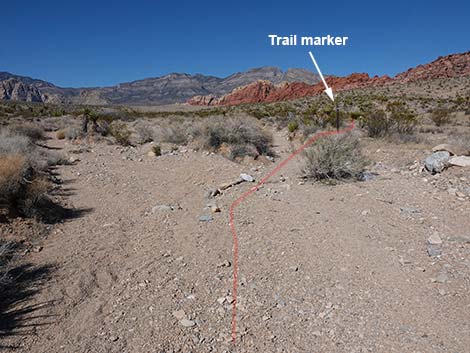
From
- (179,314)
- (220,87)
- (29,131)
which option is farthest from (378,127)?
(220,87)

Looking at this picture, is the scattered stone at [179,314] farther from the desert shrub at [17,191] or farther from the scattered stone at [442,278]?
the desert shrub at [17,191]

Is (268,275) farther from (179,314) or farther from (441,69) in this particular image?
(441,69)

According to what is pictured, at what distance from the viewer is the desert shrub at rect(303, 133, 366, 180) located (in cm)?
725

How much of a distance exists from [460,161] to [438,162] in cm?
41

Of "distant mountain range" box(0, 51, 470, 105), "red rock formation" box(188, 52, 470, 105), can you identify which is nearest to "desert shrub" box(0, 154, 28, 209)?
"red rock formation" box(188, 52, 470, 105)

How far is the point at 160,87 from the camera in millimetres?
172000

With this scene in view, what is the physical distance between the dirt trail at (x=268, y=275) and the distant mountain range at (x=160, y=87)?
13174 centimetres

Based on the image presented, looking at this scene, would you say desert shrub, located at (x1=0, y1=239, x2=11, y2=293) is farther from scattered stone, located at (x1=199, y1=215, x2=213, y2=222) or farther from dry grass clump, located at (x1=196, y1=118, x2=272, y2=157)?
dry grass clump, located at (x1=196, y1=118, x2=272, y2=157)

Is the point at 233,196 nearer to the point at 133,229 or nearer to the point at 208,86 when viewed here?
the point at 133,229

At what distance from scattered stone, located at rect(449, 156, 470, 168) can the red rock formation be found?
203 feet

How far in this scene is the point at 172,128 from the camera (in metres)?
14.5

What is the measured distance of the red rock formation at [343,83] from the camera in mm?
66075

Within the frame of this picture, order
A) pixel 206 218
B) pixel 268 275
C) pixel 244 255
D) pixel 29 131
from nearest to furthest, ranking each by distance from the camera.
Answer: pixel 268 275, pixel 244 255, pixel 206 218, pixel 29 131

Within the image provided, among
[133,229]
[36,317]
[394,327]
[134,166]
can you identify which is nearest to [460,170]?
[394,327]
